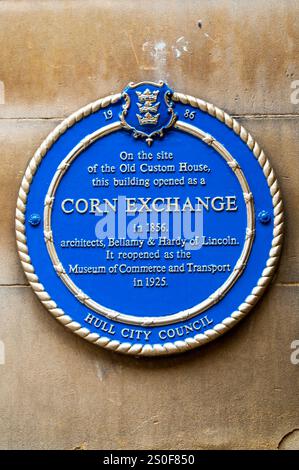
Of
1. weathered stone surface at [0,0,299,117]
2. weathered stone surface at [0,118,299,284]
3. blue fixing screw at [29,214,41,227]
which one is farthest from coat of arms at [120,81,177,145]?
blue fixing screw at [29,214,41,227]

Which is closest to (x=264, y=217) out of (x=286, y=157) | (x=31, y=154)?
(x=286, y=157)

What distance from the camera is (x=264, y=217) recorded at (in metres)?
6.91

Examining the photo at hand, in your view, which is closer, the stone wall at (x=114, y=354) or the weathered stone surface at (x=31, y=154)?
the stone wall at (x=114, y=354)

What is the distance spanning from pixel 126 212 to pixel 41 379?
1297mm

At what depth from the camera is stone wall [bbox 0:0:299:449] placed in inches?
271

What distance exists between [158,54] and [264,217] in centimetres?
138

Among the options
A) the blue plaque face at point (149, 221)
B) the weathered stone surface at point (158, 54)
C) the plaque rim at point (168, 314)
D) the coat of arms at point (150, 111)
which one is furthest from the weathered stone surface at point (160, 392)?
the weathered stone surface at point (158, 54)

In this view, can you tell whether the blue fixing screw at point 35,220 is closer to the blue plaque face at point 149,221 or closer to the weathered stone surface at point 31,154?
the blue plaque face at point 149,221

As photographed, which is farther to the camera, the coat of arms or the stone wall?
the coat of arms

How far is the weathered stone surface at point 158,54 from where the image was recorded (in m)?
7.05

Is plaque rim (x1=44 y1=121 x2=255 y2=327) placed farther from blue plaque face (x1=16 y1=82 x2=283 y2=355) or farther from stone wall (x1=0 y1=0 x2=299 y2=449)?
stone wall (x1=0 y1=0 x2=299 y2=449)

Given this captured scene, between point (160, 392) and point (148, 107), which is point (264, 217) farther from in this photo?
point (160, 392)

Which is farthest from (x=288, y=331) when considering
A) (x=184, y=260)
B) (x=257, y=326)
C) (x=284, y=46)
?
(x=284, y=46)

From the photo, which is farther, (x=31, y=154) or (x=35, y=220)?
(x=31, y=154)
